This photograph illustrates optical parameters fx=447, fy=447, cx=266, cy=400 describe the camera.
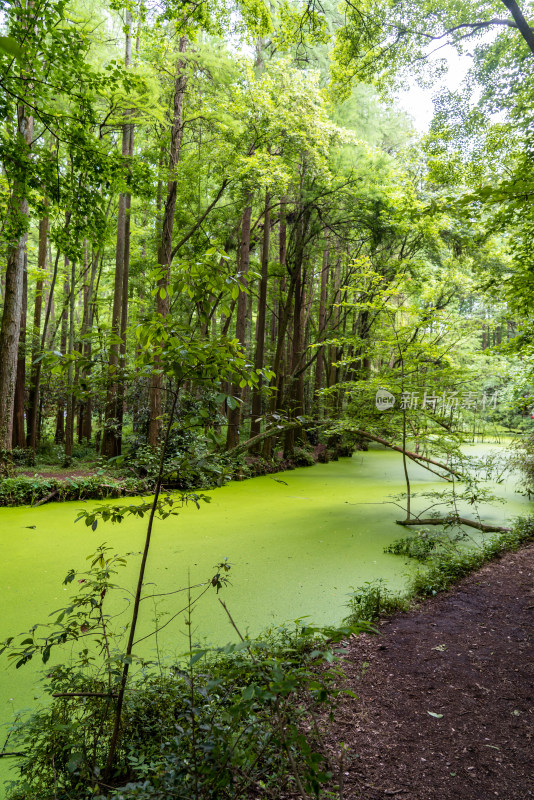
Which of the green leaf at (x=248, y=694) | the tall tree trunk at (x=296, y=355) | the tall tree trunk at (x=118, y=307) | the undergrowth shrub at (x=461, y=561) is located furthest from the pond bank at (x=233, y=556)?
the tall tree trunk at (x=296, y=355)

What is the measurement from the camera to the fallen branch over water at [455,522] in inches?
190

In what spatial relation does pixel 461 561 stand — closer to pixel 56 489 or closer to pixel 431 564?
pixel 431 564

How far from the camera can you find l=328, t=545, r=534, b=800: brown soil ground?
1.46 m

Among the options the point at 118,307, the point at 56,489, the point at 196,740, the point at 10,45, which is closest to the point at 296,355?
the point at 118,307

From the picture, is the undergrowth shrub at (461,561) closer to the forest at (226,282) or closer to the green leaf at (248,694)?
the forest at (226,282)

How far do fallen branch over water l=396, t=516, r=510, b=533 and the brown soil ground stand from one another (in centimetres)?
189

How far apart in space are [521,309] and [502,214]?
871mm

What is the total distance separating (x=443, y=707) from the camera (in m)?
1.87

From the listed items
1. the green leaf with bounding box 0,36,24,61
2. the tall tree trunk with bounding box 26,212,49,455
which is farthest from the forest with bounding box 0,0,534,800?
the tall tree trunk with bounding box 26,212,49,455

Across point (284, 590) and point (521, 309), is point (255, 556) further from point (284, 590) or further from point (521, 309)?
point (521, 309)

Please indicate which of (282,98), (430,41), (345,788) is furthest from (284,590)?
(282,98)

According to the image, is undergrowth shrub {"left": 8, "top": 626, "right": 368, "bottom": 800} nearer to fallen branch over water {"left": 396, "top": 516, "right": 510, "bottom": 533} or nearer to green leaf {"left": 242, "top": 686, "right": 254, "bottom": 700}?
green leaf {"left": 242, "top": 686, "right": 254, "bottom": 700}

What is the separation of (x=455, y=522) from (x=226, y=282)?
4.70 metres

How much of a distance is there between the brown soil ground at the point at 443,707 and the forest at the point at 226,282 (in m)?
0.19
